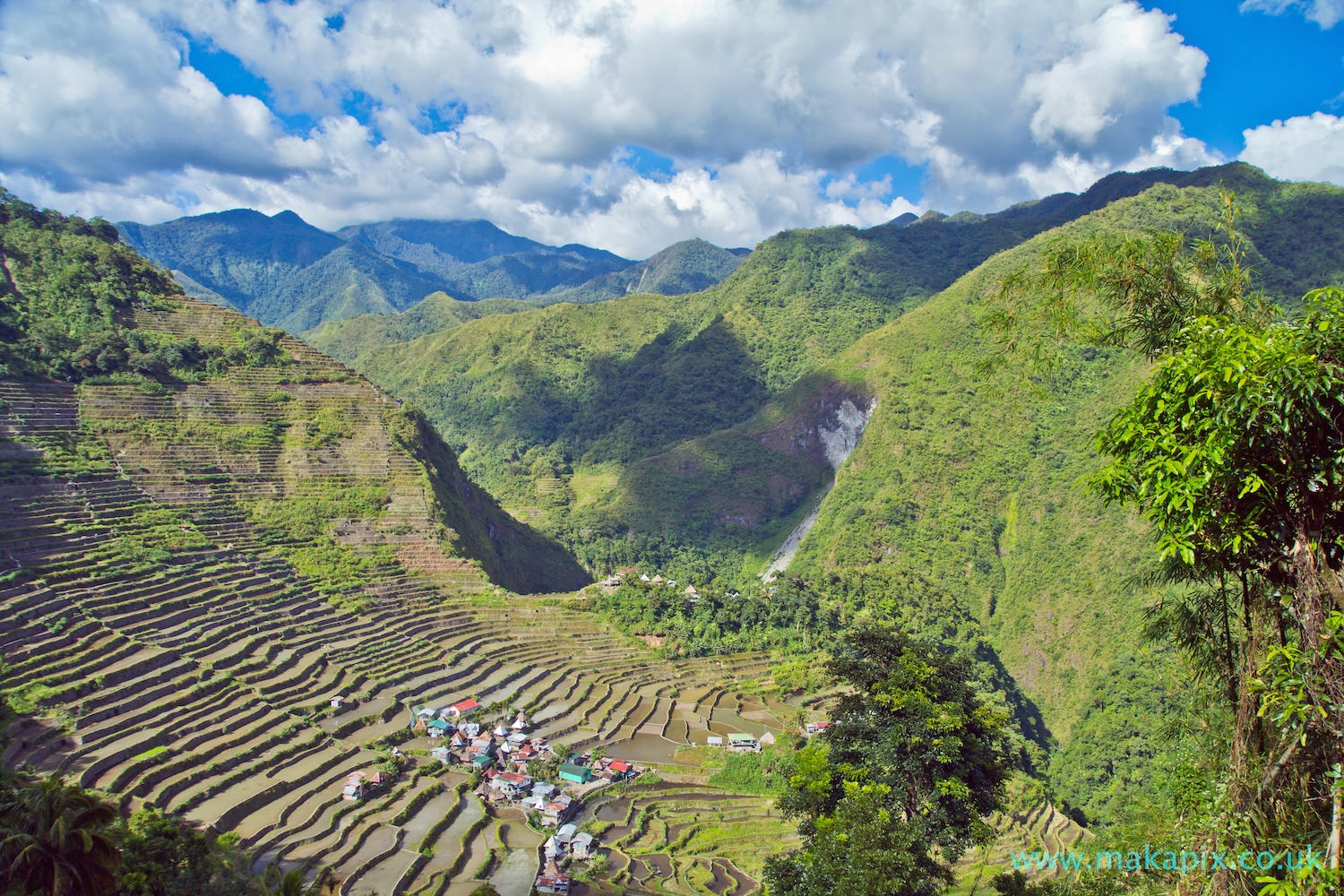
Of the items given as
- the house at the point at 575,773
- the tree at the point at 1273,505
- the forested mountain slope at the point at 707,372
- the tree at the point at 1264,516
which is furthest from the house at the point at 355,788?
the forested mountain slope at the point at 707,372

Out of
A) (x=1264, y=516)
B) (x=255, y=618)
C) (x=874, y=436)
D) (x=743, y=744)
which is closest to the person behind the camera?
(x=1264, y=516)

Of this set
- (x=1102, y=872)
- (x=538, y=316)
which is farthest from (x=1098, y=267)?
(x=538, y=316)

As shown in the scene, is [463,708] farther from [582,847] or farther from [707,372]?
[707,372]

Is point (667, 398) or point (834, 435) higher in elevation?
point (667, 398)

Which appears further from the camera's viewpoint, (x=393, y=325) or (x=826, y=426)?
(x=393, y=325)

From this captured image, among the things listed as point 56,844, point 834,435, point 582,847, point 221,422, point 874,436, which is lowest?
point 582,847

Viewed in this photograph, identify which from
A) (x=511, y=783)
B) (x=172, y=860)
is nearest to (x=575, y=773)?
(x=511, y=783)

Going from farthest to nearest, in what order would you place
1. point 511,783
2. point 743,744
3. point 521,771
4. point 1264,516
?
point 743,744
point 521,771
point 511,783
point 1264,516
